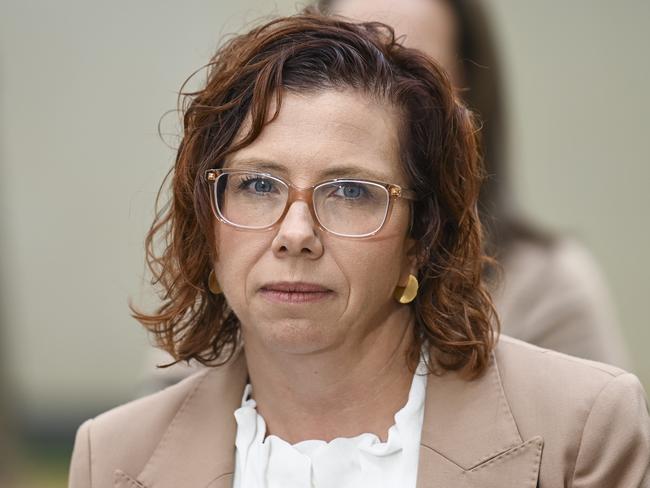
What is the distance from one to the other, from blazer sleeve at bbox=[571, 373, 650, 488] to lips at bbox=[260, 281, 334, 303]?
0.63 meters

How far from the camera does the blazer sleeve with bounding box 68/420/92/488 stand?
9.37ft

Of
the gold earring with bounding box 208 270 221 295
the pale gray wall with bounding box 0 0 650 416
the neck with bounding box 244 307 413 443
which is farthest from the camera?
the pale gray wall with bounding box 0 0 650 416

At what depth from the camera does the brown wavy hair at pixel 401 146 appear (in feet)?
8.53

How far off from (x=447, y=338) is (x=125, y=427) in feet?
2.64

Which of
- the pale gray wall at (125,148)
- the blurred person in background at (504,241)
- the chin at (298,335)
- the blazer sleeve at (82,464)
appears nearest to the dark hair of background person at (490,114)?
the blurred person in background at (504,241)

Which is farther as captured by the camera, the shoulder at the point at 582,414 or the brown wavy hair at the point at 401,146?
the brown wavy hair at the point at 401,146

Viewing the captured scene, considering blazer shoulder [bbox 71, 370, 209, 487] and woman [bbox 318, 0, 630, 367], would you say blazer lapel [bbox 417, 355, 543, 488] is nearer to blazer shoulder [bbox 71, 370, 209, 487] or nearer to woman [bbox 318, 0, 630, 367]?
blazer shoulder [bbox 71, 370, 209, 487]

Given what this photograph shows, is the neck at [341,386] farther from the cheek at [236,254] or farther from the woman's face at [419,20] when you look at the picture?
the woman's face at [419,20]

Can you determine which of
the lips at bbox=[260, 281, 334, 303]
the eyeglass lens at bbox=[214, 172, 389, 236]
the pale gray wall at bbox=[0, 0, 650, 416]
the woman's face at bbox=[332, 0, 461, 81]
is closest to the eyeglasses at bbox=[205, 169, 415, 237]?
the eyeglass lens at bbox=[214, 172, 389, 236]

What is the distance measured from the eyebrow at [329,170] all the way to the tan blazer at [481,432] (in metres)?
0.51

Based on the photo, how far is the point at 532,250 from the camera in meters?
3.78

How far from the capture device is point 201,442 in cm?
280

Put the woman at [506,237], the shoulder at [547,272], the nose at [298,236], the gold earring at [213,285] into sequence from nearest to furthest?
the nose at [298,236]
the gold earring at [213,285]
the woman at [506,237]
the shoulder at [547,272]

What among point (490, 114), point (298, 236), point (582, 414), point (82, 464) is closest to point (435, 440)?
point (582, 414)
